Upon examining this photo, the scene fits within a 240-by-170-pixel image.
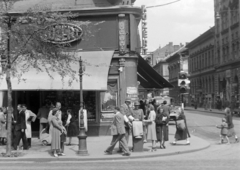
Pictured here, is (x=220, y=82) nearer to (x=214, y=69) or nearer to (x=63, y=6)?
(x=214, y=69)

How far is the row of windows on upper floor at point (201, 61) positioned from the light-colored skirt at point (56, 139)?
55424 mm

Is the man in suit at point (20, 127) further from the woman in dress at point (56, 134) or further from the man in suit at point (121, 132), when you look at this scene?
the man in suit at point (121, 132)

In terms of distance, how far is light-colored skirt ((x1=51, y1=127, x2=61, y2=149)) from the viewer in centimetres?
1349

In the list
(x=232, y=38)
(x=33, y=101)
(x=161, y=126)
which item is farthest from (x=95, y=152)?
(x=232, y=38)

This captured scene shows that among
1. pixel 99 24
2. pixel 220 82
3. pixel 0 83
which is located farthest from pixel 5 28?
pixel 220 82

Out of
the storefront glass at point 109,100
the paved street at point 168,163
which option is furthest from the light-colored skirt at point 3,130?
the storefront glass at point 109,100

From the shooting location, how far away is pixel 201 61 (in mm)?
73000

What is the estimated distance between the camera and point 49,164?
12.2 meters

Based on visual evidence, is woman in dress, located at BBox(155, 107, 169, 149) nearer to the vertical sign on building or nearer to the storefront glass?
the storefront glass

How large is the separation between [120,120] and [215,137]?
749 cm

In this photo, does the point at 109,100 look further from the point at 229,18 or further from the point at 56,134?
the point at 229,18

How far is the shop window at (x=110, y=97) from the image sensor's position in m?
20.2

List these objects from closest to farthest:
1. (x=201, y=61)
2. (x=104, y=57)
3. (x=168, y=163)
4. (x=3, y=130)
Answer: (x=168, y=163) → (x=3, y=130) → (x=104, y=57) → (x=201, y=61)

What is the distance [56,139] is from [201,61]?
6211cm
